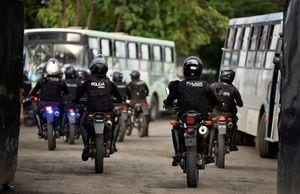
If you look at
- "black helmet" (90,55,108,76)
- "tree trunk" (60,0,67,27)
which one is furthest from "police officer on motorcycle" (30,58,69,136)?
"tree trunk" (60,0,67,27)

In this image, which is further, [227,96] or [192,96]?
[227,96]

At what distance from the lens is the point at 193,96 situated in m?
13.8

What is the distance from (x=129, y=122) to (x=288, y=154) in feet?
50.7

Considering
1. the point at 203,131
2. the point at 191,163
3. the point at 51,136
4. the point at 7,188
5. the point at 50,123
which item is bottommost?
the point at 51,136

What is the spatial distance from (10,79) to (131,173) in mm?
4411

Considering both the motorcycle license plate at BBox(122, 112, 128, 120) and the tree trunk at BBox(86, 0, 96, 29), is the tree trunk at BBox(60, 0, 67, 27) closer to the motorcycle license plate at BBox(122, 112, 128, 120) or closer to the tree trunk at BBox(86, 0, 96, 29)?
the tree trunk at BBox(86, 0, 96, 29)

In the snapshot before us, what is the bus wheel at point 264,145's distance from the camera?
1998cm

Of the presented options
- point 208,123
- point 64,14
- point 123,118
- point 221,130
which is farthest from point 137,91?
point 208,123

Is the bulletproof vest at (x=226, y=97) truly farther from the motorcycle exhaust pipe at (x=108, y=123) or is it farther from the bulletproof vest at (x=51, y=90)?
the bulletproof vest at (x=51, y=90)

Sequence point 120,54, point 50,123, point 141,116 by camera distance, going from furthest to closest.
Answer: point 120,54
point 141,116
point 50,123

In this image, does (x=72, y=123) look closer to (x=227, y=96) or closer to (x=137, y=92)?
(x=227, y=96)

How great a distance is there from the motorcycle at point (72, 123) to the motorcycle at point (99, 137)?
5.09 metres

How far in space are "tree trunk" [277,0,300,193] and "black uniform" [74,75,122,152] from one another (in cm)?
573

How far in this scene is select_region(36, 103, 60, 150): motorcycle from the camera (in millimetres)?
19203
